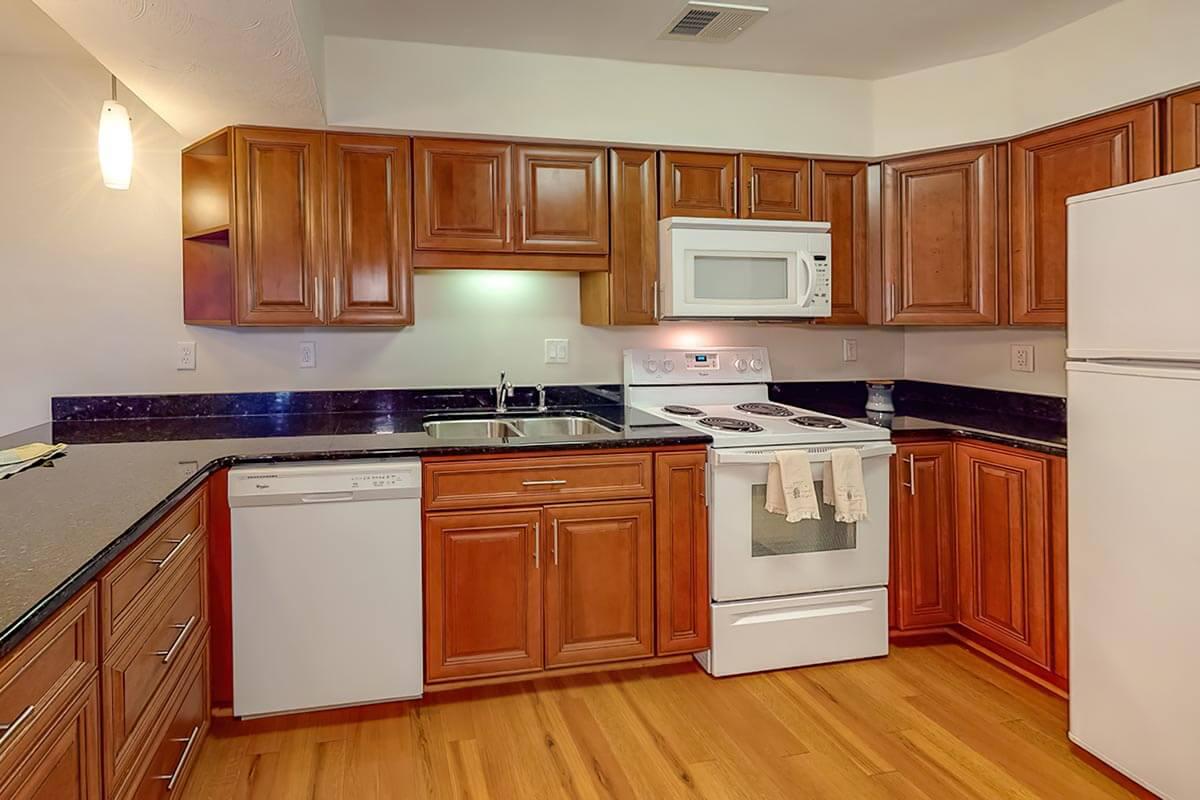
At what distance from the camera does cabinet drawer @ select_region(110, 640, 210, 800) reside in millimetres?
1722

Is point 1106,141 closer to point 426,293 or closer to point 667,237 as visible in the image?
point 667,237

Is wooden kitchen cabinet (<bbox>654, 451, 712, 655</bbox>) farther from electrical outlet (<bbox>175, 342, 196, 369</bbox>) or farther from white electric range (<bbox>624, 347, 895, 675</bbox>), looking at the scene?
electrical outlet (<bbox>175, 342, 196, 369</bbox>)

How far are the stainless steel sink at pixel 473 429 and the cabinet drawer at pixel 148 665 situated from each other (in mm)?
1100

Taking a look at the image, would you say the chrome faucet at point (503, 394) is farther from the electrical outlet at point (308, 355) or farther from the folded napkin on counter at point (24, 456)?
the folded napkin on counter at point (24, 456)

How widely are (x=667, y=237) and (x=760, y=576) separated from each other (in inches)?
51.5

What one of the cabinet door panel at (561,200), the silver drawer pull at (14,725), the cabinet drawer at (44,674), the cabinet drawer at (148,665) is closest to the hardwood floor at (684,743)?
the cabinet drawer at (148,665)

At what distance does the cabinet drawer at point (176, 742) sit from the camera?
67.8 inches

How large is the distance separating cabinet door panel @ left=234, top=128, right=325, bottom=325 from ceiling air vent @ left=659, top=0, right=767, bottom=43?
132 cm

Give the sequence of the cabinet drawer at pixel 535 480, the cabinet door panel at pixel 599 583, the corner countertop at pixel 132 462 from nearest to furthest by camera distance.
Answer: the corner countertop at pixel 132 462 < the cabinet drawer at pixel 535 480 < the cabinet door panel at pixel 599 583

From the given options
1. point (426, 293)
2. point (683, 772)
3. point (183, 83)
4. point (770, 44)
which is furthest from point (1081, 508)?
point (183, 83)

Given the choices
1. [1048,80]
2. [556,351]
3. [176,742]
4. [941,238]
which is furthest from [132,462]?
[1048,80]

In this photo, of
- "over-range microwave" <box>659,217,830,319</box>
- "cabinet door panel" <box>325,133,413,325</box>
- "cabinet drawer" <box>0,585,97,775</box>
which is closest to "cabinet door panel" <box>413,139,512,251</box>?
"cabinet door panel" <box>325,133,413,325</box>

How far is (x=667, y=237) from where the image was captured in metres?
3.12

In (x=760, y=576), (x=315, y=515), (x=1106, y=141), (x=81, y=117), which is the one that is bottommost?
(x=760, y=576)
